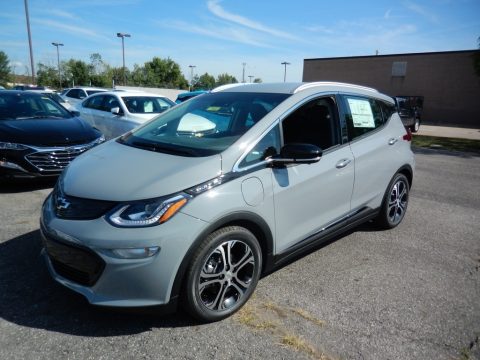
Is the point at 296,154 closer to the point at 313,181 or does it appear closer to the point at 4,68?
the point at 313,181

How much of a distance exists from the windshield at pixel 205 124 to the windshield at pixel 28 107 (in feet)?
12.4

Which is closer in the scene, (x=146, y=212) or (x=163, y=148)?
(x=146, y=212)

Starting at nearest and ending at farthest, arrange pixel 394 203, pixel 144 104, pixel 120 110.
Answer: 1. pixel 394 203
2. pixel 120 110
3. pixel 144 104

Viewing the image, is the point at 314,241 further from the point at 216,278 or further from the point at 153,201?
the point at 153,201

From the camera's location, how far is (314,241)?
11.0 ft

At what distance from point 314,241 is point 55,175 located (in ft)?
13.2

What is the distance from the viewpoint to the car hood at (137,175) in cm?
246

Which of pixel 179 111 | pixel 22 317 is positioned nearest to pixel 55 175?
pixel 179 111

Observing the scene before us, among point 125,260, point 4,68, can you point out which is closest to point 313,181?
point 125,260

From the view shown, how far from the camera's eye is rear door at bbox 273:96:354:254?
2975 mm

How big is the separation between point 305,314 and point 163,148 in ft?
5.60

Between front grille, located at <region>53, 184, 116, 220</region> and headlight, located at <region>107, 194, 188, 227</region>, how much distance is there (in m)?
0.09


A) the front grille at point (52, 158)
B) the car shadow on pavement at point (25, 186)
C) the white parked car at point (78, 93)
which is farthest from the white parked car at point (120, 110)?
the white parked car at point (78, 93)

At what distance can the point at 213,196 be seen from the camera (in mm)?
2498
